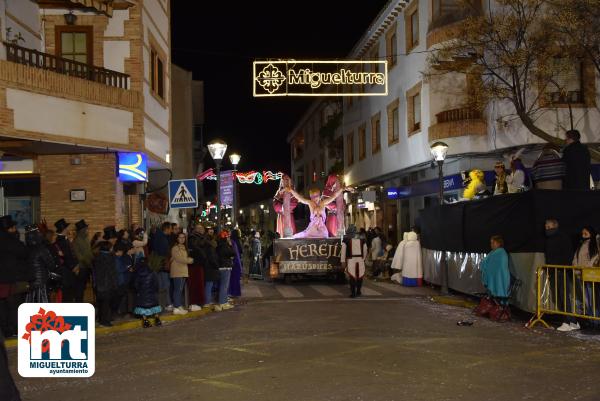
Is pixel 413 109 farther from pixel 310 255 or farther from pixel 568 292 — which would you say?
pixel 568 292

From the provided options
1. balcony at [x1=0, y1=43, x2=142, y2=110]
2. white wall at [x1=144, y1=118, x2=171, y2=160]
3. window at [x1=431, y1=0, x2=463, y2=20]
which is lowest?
white wall at [x1=144, y1=118, x2=171, y2=160]

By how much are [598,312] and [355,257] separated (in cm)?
690

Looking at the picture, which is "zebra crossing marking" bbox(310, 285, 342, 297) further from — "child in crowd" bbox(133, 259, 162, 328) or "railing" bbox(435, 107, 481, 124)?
"railing" bbox(435, 107, 481, 124)

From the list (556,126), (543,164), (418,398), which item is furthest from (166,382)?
(556,126)

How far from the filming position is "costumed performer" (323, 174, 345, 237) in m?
23.2

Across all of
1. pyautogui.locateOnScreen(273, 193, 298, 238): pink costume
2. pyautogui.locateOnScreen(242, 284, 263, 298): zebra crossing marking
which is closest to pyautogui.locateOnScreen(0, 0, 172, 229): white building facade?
pyautogui.locateOnScreen(242, 284, 263, 298): zebra crossing marking

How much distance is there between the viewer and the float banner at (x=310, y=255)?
2161 cm

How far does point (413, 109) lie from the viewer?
100 feet

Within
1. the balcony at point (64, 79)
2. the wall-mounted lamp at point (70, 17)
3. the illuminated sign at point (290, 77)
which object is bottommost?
the balcony at point (64, 79)

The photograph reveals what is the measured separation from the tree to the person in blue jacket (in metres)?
8.78

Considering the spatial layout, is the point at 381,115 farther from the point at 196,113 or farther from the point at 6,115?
the point at 6,115

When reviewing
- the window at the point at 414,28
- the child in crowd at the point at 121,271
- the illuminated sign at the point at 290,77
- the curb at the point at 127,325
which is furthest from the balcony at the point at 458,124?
the child in crowd at the point at 121,271

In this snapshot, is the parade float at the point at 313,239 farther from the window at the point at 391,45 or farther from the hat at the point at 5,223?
the window at the point at 391,45

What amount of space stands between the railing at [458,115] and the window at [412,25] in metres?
3.95
